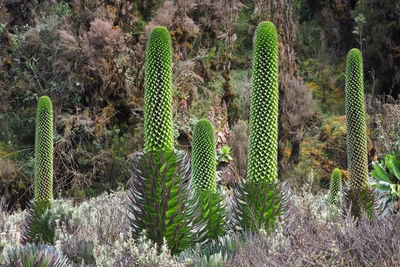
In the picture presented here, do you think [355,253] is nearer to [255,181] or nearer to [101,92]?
[255,181]

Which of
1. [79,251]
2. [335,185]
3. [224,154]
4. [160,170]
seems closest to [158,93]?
[160,170]

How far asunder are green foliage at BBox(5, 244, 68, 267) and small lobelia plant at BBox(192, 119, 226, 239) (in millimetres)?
1424

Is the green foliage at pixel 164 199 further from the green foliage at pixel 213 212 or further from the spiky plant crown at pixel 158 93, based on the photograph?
the green foliage at pixel 213 212

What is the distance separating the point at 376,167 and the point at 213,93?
29.7 feet

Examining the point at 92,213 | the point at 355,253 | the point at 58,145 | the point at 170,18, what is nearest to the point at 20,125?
the point at 58,145

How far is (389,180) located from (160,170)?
3777 millimetres

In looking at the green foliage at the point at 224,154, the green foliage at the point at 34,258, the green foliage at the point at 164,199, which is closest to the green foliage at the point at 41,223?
the green foliage at the point at 34,258

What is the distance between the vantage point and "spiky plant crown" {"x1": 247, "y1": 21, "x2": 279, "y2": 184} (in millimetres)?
5039

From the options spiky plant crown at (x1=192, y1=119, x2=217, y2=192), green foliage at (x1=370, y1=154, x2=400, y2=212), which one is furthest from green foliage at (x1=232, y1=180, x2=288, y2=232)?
green foliage at (x1=370, y1=154, x2=400, y2=212)

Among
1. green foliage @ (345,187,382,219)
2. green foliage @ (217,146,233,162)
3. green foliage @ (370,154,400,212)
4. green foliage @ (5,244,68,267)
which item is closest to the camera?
green foliage @ (5,244,68,267)

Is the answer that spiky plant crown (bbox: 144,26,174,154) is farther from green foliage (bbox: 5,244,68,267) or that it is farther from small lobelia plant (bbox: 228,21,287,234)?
green foliage (bbox: 5,244,68,267)

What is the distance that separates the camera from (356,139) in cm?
598

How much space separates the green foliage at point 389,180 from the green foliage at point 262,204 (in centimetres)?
235

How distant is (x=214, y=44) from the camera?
17297mm
